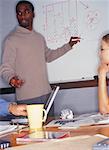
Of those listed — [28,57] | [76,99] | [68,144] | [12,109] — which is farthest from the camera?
[76,99]

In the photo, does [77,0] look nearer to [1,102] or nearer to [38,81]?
[38,81]

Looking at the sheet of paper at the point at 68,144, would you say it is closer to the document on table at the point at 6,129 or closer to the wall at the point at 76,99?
the document on table at the point at 6,129

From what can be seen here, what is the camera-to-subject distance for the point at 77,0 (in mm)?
2895

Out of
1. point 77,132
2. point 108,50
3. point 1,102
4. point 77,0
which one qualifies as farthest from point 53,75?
point 77,132

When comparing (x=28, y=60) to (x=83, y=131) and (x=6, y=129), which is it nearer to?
(x=6, y=129)

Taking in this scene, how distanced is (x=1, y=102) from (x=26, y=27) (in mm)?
1512

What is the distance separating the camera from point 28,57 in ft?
9.11

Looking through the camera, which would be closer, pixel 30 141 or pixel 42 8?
pixel 30 141

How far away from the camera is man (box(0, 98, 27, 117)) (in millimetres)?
1449

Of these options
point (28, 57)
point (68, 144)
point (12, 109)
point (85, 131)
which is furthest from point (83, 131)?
point (28, 57)

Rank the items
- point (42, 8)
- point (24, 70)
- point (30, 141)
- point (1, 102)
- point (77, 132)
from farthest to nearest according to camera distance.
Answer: point (42, 8) → point (24, 70) → point (1, 102) → point (77, 132) → point (30, 141)

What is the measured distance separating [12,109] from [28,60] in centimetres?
134

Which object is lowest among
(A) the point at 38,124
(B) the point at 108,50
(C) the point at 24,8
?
(A) the point at 38,124

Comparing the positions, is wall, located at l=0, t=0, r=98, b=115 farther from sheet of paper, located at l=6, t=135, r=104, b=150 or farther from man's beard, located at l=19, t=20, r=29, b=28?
sheet of paper, located at l=6, t=135, r=104, b=150
